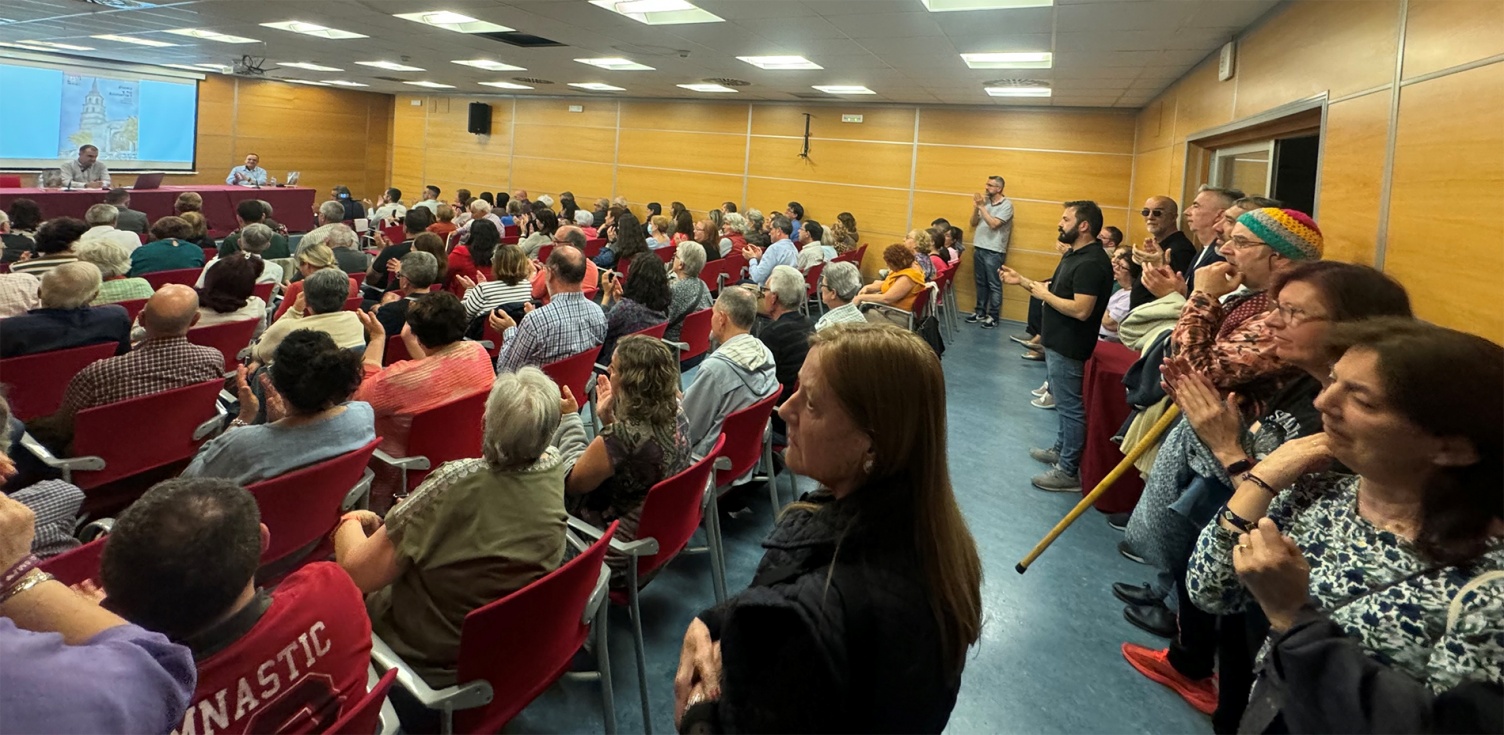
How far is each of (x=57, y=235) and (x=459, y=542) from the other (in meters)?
4.20

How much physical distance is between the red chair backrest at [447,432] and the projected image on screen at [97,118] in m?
13.6

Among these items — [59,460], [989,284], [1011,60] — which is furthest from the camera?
[989,284]

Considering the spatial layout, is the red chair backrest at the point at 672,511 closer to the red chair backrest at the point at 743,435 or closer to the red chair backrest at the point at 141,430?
the red chair backrest at the point at 743,435

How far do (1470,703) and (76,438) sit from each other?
3.54 metres

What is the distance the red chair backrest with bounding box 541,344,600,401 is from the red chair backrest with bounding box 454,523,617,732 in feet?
5.92

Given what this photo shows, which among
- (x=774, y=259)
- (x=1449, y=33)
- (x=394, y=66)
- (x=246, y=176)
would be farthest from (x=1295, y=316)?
(x=246, y=176)

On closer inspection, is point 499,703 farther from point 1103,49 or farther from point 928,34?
point 1103,49

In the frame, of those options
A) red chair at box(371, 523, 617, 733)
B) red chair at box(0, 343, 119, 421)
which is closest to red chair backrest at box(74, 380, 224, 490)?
red chair at box(0, 343, 119, 421)

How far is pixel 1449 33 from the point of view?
229 centimetres

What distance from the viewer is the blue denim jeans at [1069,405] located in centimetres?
410

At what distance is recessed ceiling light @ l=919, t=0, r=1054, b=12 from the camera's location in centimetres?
470

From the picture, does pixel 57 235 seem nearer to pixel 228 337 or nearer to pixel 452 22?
pixel 228 337

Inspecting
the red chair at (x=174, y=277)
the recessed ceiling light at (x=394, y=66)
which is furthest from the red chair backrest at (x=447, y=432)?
the recessed ceiling light at (x=394, y=66)

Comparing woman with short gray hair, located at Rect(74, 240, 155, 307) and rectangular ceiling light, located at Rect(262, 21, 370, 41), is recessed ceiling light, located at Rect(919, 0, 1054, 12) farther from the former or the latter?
rectangular ceiling light, located at Rect(262, 21, 370, 41)
